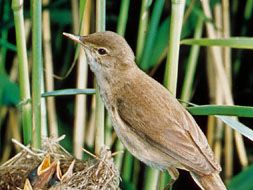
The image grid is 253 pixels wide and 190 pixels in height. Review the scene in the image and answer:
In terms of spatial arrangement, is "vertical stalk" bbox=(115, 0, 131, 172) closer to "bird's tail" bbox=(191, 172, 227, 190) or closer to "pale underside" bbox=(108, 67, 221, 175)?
"pale underside" bbox=(108, 67, 221, 175)

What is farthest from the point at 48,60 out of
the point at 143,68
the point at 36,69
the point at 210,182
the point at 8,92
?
the point at 210,182

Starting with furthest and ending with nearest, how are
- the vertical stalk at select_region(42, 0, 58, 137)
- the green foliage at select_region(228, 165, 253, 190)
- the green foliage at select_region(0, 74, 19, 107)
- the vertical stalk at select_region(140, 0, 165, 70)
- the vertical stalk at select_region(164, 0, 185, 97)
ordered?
the vertical stalk at select_region(42, 0, 58, 137) < the green foliage at select_region(0, 74, 19, 107) < the green foliage at select_region(228, 165, 253, 190) < the vertical stalk at select_region(140, 0, 165, 70) < the vertical stalk at select_region(164, 0, 185, 97)

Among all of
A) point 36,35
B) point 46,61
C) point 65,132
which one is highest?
point 36,35

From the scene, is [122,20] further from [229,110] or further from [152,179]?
[229,110]

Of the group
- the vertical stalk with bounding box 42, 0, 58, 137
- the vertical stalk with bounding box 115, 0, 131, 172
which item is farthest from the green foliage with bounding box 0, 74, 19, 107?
the vertical stalk with bounding box 115, 0, 131, 172

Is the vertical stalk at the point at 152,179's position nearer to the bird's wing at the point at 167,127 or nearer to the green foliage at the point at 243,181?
the bird's wing at the point at 167,127

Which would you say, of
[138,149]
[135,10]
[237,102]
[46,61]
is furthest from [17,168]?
[237,102]

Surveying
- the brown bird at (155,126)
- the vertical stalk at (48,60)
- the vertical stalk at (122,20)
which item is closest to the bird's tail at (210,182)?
the brown bird at (155,126)

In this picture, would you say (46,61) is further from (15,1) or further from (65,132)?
(15,1)
